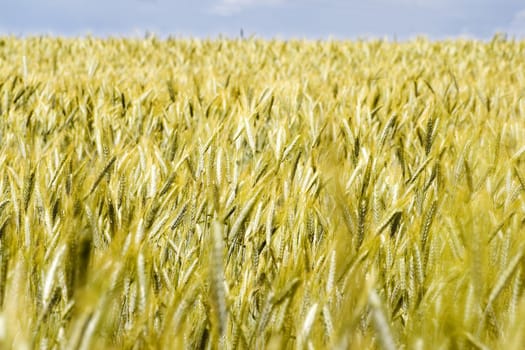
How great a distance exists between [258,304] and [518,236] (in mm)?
339

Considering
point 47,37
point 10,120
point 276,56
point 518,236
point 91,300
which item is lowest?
point 91,300

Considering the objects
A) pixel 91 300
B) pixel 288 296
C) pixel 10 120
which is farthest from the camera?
pixel 10 120

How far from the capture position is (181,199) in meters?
1.10

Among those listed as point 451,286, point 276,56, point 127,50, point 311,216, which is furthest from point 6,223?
point 127,50

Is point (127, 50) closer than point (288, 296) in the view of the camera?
No

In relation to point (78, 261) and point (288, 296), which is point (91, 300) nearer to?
point (78, 261)

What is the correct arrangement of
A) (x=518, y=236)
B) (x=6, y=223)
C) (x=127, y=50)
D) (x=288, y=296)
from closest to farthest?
(x=288, y=296) < (x=518, y=236) < (x=6, y=223) < (x=127, y=50)

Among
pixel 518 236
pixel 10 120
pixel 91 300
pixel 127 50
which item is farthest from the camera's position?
pixel 127 50

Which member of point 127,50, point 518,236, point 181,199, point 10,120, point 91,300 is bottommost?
point 91,300

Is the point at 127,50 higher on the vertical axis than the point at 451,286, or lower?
higher

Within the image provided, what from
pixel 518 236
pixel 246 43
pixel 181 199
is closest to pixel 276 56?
pixel 246 43

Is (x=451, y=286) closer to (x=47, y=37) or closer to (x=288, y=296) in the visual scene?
(x=288, y=296)

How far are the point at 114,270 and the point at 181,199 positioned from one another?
0.60 metres

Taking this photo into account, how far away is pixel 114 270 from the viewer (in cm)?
50
